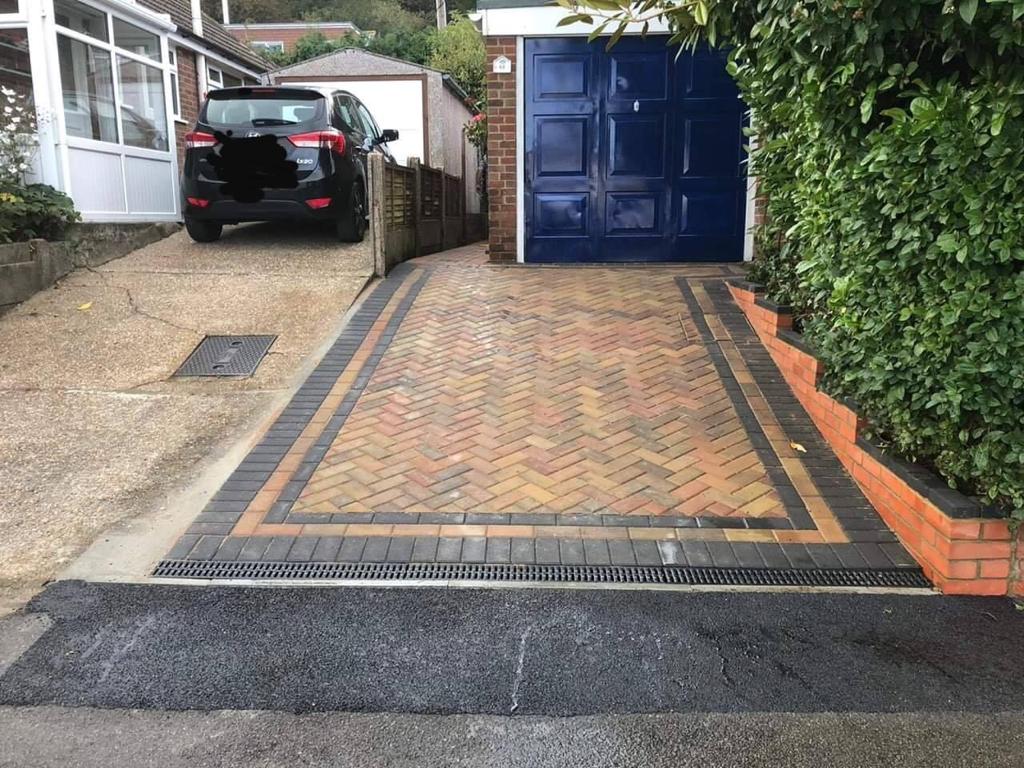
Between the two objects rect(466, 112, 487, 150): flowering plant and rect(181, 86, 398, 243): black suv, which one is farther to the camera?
rect(466, 112, 487, 150): flowering plant

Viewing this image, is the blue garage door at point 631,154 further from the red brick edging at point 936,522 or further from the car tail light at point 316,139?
the red brick edging at point 936,522

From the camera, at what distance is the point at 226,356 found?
255 inches

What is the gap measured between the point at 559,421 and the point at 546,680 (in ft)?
7.88

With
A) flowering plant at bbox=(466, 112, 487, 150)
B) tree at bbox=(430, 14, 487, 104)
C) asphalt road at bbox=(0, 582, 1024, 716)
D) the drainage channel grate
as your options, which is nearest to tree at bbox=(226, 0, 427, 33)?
tree at bbox=(430, 14, 487, 104)

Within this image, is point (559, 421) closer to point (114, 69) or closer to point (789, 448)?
point (789, 448)

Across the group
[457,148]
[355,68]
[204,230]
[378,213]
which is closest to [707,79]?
[378,213]

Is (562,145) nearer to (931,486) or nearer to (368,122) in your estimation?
(368,122)

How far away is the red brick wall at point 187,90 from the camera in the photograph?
494 inches

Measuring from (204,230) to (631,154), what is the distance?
495 centimetres

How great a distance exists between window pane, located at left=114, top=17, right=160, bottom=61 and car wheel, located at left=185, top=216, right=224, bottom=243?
2.54 meters

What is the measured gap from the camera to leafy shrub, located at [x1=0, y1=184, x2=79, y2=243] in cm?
760

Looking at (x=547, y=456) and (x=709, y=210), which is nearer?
(x=547, y=456)

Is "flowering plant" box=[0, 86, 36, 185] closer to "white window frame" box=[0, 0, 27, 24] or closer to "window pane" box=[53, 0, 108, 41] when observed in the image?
"white window frame" box=[0, 0, 27, 24]

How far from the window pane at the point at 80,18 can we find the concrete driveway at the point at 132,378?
2.52 metres
